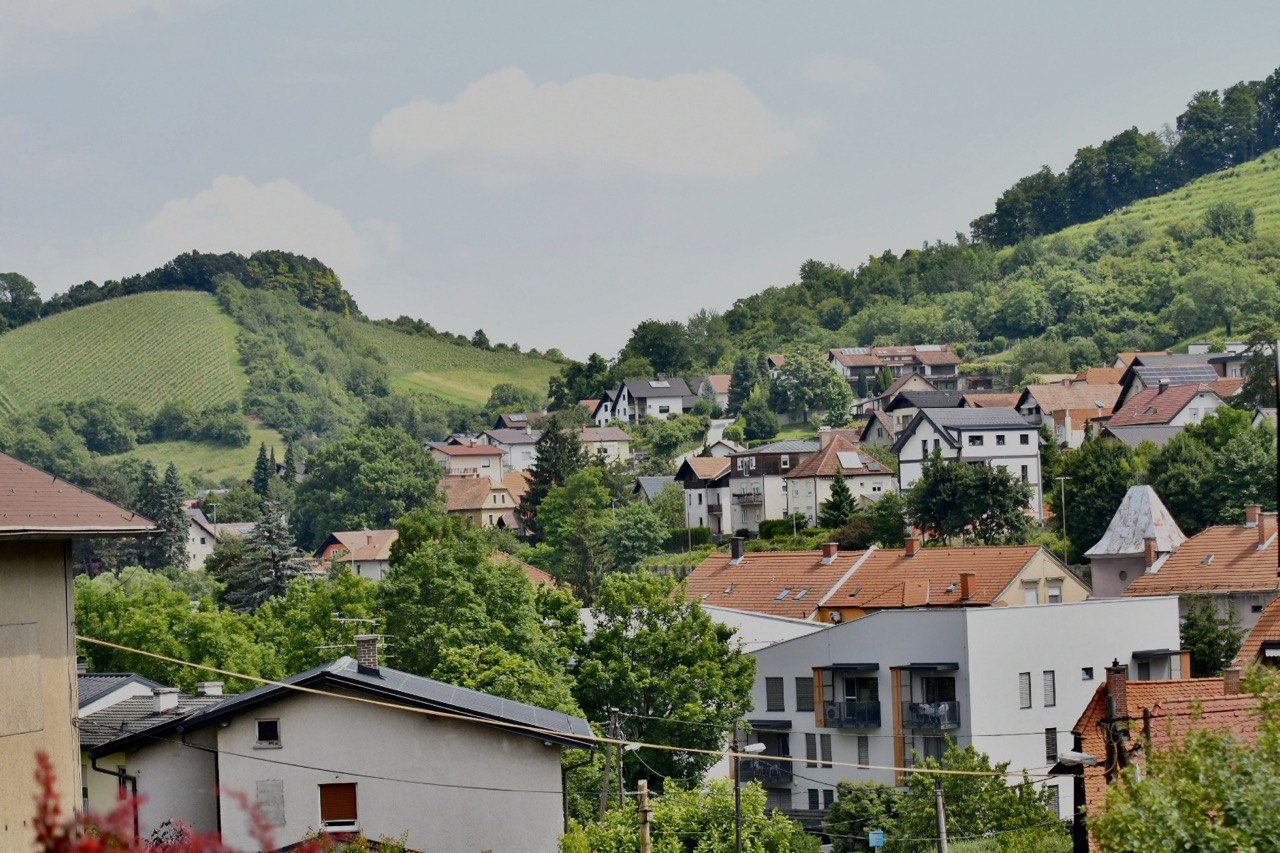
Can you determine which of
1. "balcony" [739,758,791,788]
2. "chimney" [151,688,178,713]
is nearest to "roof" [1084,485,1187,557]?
"balcony" [739,758,791,788]

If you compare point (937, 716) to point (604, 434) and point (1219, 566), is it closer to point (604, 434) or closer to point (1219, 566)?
point (1219, 566)

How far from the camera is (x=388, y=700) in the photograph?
27.7 m

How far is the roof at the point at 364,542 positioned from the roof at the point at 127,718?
83.5 m

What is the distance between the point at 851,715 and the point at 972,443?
5048cm

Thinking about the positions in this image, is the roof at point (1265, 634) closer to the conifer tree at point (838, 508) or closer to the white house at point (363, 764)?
the white house at point (363, 764)

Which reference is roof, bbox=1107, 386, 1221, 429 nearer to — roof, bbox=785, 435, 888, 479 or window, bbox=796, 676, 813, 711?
roof, bbox=785, 435, 888, 479

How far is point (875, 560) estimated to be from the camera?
223ft

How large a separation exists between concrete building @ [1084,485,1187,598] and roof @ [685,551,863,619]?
1224 cm

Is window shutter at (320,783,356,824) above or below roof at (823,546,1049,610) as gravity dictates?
below

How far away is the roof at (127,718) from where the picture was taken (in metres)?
30.0

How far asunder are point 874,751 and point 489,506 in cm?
8916

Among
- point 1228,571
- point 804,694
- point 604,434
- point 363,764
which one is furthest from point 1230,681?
point 604,434

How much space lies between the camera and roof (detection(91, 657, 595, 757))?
27.4m

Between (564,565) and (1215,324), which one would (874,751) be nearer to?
(564,565)
